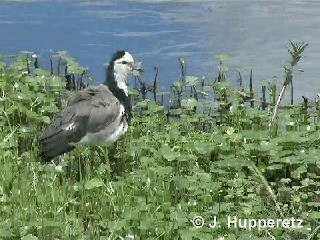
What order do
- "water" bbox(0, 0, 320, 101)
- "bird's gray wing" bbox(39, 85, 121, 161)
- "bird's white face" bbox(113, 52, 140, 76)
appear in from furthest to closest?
1. "water" bbox(0, 0, 320, 101)
2. "bird's white face" bbox(113, 52, 140, 76)
3. "bird's gray wing" bbox(39, 85, 121, 161)

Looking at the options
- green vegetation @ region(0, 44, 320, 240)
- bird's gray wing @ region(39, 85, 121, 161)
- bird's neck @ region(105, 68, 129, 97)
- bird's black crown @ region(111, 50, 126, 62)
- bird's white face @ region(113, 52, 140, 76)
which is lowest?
green vegetation @ region(0, 44, 320, 240)

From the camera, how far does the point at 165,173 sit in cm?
710

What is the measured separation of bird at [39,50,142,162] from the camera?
800cm

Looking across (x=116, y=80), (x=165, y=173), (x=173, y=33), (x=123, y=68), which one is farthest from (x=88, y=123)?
(x=173, y=33)

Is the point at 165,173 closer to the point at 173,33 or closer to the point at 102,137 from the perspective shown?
the point at 102,137

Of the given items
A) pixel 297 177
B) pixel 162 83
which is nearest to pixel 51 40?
pixel 162 83

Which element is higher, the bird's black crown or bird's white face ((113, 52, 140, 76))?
the bird's black crown

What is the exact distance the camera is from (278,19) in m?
13.2

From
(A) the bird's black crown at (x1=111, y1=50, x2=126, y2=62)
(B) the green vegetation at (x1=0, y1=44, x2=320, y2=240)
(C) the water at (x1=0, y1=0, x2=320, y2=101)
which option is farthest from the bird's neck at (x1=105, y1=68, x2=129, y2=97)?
(C) the water at (x1=0, y1=0, x2=320, y2=101)

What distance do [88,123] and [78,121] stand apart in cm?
9

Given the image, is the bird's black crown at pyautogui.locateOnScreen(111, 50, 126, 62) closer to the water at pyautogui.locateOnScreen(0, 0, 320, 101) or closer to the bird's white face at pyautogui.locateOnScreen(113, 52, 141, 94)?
the bird's white face at pyautogui.locateOnScreen(113, 52, 141, 94)

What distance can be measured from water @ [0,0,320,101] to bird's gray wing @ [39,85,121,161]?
259 centimetres

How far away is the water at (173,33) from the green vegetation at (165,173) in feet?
5.81

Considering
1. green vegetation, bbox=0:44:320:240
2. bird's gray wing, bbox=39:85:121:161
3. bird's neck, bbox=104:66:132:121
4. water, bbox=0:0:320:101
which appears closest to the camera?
green vegetation, bbox=0:44:320:240
